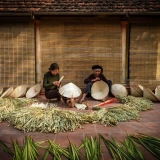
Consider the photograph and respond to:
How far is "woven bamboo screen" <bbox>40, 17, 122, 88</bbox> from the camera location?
746 centimetres

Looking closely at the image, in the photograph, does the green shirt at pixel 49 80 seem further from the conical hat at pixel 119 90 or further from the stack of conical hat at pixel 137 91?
the stack of conical hat at pixel 137 91

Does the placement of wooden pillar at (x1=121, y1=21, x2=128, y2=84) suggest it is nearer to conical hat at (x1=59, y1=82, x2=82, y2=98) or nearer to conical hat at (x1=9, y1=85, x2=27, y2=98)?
conical hat at (x1=59, y1=82, x2=82, y2=98)

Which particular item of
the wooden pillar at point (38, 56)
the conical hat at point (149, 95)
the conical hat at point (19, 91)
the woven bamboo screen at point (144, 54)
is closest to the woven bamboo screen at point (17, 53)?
the wooden pillar at point (38, 56)

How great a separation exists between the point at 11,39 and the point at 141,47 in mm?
4884

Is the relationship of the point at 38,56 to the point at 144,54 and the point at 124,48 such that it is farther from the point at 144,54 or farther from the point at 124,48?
the point at 144,54

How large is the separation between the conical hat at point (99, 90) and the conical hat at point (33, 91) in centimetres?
194

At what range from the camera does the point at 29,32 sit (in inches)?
292

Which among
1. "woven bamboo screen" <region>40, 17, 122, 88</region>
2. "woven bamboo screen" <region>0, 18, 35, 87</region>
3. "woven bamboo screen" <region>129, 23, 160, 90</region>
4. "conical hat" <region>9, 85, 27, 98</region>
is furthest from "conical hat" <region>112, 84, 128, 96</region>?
"conical hat" <region>9, 85, 27, 98</region>

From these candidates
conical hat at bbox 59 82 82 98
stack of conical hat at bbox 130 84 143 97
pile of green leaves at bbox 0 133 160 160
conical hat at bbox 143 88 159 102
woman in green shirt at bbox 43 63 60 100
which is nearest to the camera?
pile of green leaves at bbox 0 133 160 160

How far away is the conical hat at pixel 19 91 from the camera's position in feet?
21.2

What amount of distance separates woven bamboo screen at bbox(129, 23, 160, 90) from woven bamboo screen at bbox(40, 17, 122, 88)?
570 millimetres

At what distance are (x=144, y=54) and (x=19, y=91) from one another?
15.7 feet

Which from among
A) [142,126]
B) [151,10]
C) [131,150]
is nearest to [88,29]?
[151,10]

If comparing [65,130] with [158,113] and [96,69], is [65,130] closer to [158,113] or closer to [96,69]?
[158,113]
